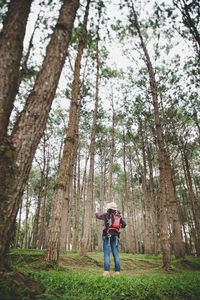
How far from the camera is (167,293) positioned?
296 cm

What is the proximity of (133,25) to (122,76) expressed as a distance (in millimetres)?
4990

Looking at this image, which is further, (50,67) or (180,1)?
(180,1)

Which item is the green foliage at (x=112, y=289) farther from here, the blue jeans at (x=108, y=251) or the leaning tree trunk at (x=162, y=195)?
the leaning tree trunk at (x=162, y=195)

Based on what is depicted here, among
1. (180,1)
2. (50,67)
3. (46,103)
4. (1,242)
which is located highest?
(180,1)

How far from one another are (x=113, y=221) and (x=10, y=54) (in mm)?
4675

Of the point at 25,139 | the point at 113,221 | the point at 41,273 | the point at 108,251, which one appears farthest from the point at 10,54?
the point at 108,251

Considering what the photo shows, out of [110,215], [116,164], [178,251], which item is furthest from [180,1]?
[116,164]

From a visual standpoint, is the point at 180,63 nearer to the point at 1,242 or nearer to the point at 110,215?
the point at 110,215

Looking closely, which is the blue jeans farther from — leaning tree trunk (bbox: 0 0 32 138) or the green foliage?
leaning tree trunk (bbox: 0 0 32 138)

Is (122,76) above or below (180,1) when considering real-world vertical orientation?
above

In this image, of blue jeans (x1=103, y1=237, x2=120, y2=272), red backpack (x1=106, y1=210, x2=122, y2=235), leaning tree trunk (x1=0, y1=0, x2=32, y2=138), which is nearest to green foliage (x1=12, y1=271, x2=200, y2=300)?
blue jeans (x1=103, y1=237, x2=120, y2=272)

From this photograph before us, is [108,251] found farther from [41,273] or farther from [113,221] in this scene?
[41,273]

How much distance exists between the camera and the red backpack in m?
4.99

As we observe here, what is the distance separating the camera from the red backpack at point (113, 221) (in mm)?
4992
